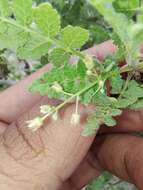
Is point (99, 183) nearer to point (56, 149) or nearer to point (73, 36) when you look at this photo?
point (56, 149)

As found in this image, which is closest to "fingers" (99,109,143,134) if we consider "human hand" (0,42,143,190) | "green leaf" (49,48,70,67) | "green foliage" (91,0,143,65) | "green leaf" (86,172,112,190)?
"human hand" (0,42,143,190)

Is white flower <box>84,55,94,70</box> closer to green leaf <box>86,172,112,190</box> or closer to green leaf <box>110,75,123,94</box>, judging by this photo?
green leaf <box>110,75,123,94</box>

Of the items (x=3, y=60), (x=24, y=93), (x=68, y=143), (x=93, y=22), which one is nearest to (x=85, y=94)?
(x=68, y=143)

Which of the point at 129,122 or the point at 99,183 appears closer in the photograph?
the point at 129,122

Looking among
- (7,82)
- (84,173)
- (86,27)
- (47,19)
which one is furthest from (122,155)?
(7,82)

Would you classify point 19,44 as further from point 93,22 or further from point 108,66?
point 93,22

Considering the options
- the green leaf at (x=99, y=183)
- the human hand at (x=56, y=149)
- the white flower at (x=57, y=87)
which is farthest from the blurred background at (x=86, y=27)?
the white flower at (x=57, y=87)

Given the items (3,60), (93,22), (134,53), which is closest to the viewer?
(134,53)

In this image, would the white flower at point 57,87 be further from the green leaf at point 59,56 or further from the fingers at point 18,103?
the fingers at point 18,103
